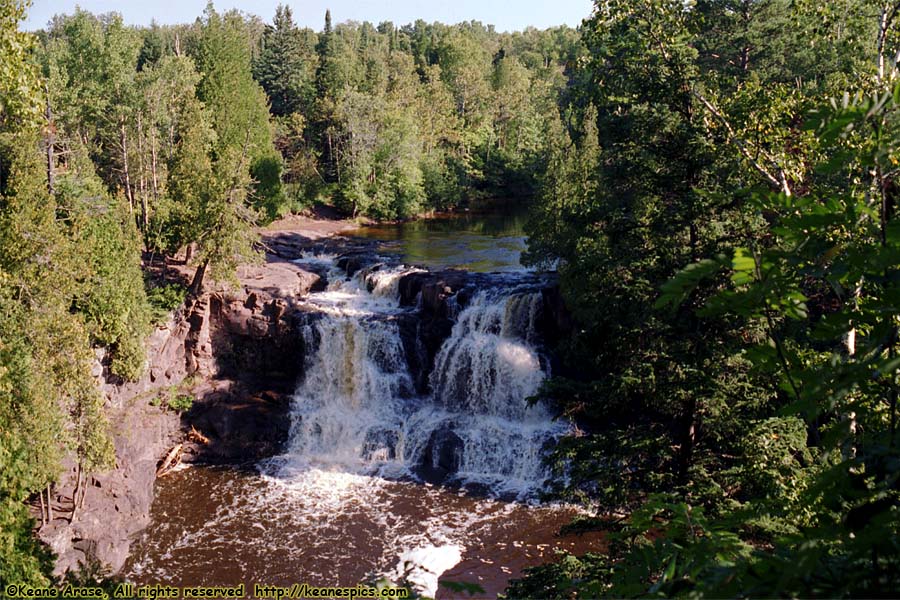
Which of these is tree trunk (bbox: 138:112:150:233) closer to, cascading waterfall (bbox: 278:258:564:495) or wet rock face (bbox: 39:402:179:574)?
cascading waterfall (bbox: 278:258:564:495)

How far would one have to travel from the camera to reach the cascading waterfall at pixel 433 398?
64.4 ft

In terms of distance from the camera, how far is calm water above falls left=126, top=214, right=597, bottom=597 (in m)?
15.2

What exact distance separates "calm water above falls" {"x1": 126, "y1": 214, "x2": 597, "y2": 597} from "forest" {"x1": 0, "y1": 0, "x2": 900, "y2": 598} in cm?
190

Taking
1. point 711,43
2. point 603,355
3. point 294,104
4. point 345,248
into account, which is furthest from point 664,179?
point 294,104

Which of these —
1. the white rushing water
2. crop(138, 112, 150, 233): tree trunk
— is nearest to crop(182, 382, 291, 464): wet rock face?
the white rushing water

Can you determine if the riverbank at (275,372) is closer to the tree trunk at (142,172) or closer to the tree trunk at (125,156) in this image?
the tree trunk at (142,172)

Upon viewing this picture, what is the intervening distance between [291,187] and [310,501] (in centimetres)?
2953

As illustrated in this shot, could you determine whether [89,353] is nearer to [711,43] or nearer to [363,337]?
[363,337]

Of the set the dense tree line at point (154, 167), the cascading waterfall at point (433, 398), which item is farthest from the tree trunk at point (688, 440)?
the cascading waterfall at point (433, 398)

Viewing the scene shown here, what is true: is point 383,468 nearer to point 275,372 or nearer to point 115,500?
point 275,372

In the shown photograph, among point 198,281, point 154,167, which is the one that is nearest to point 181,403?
point 198,281

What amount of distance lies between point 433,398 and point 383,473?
3.48m

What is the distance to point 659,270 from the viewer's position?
9.20 metres

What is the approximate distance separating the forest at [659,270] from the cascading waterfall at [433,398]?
5.83 feet
